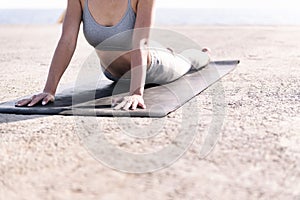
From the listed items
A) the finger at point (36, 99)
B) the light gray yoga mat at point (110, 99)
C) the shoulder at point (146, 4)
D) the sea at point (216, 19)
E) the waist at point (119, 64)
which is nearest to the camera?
the light gray yoga mat at point (110, 99)

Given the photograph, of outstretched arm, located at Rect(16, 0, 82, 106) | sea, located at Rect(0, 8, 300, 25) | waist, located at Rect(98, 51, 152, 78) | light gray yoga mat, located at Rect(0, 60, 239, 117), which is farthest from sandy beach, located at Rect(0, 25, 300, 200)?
sea, located at Rect(0, 8, 300, 25)

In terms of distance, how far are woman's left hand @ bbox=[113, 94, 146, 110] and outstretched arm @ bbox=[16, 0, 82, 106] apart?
33 centimetres

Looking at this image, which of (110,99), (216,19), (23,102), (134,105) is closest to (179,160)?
(134,105)

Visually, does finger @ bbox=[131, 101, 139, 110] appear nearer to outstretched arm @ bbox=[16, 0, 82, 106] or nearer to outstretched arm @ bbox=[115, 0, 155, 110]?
outstretched arm @ bbox=[115, 0, 155, 110]

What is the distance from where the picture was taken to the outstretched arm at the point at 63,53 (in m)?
1.71

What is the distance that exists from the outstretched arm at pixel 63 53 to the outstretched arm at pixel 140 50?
0.29 meters

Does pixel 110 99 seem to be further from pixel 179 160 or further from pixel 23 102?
pixel 179 160

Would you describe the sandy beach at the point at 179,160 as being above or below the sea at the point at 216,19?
above

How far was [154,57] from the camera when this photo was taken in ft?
6.58

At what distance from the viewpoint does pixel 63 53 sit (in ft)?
5.96

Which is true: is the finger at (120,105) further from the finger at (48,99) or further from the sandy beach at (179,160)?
the finger at (48,99)

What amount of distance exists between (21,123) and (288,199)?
0.95 meters

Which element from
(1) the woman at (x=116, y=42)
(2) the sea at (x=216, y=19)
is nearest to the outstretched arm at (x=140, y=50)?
(1) the woman at (x=116, y=42)

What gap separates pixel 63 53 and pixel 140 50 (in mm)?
348
